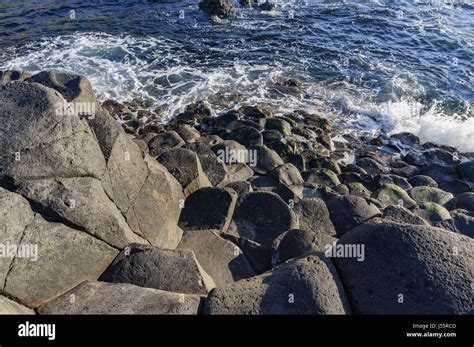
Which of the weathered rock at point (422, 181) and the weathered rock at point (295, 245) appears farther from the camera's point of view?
the weathered rock at point (422, 181)

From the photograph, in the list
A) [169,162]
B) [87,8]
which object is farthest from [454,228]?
[87,8]

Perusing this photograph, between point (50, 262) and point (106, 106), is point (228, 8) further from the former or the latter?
point (50, 262)

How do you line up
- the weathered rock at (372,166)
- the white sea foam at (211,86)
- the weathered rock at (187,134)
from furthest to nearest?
the white sea foam at (211,86) < the weathered rock at (372,166) < the weathered rock at (187,134)

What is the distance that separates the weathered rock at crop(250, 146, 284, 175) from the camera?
13.6 m

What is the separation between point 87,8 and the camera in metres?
29.7

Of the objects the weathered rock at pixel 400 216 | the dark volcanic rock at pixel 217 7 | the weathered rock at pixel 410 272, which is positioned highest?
the dark volcanic rock at pixel 217 7

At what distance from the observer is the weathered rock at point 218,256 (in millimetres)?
7969

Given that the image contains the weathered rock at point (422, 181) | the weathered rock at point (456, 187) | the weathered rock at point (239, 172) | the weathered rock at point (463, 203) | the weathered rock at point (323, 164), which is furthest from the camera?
the weathered rock at point (422, 181)

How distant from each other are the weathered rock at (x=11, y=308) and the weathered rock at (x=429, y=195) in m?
11.0

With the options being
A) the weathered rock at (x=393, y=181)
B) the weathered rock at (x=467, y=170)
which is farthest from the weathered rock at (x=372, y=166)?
the weathered rock at (x=467, y=170)

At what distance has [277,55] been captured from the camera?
80.8 ft

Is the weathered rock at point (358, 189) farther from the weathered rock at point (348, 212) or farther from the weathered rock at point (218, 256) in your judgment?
the weathered rock at point (218, 256)

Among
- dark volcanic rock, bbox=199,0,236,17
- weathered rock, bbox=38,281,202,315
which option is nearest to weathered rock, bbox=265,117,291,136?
weathered rock, bbox=38,281,202,315
